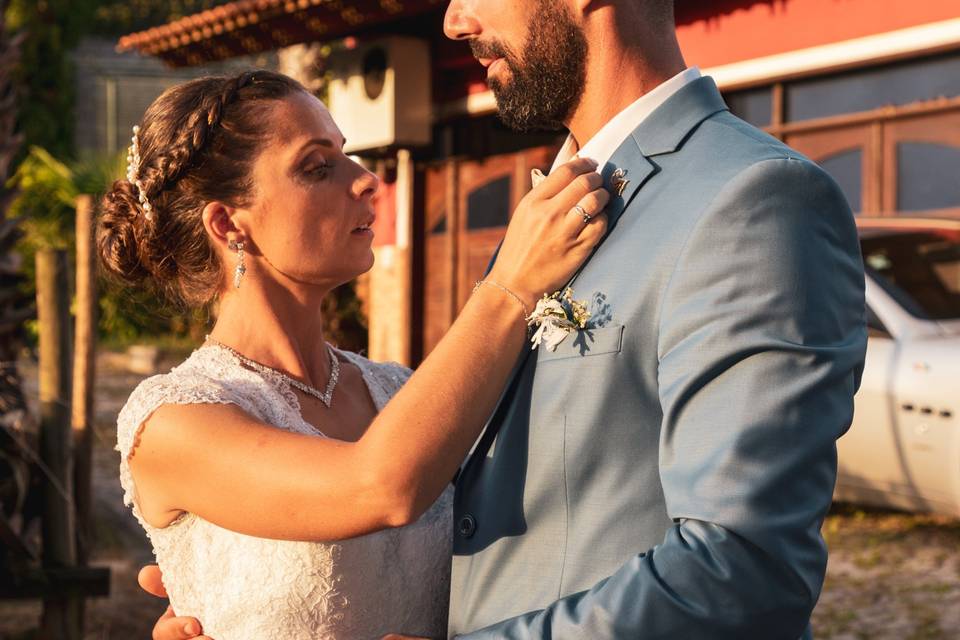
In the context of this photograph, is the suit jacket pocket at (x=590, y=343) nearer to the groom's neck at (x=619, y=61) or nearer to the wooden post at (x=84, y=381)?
the groom's neck at (x=619, y=61)

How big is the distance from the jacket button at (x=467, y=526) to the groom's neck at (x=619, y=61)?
0.72 metres

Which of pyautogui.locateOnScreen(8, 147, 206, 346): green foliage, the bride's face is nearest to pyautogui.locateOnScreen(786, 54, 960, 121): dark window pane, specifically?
the bride's face

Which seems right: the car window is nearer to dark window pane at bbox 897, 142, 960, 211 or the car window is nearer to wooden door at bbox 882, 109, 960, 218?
wooden door at bbox 882, 109, 960, 218

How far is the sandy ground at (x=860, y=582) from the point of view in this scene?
234 inches

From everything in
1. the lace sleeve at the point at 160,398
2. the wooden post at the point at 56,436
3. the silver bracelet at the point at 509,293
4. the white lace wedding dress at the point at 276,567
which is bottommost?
the wooden post at the point at 56,436

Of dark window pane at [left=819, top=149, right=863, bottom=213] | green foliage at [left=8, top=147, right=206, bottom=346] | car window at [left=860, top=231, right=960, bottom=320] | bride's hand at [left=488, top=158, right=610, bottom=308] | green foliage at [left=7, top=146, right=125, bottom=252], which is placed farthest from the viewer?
green foliage at [left=7, top=146, right=125, bottom=252]

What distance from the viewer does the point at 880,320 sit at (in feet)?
23.5

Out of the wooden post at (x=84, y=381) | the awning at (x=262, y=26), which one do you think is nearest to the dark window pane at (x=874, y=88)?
the awning at (x=262, y=26)

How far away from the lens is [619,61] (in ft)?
6.67

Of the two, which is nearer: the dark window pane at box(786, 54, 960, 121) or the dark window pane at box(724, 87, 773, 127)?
the dark window pane at box(786, 54, 960, 121)

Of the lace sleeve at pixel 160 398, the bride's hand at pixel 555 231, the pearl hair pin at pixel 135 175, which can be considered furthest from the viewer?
the pearl hair pin at pixel 135 175

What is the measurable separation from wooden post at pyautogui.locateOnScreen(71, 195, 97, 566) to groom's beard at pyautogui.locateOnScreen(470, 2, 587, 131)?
5.22 metres

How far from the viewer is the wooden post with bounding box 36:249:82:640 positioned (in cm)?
631

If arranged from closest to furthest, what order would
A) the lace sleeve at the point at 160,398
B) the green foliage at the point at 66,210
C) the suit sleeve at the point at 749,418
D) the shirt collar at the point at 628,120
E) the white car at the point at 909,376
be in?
1. the suit sleeve at the point at 749,418
2. the shirt collar at the point at 628,120
3. the lace sleeve at the point at 160,398
4. the white car at the point at 909,376
5. the green foliage at the point at 66,210
